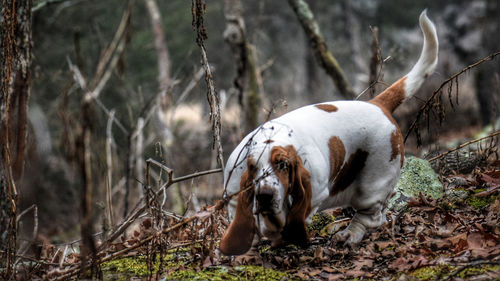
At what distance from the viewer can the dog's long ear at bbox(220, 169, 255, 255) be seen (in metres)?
2.83

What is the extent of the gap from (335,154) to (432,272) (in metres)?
1.01

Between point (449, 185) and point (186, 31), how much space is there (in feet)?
51.4

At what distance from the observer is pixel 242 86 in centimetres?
764

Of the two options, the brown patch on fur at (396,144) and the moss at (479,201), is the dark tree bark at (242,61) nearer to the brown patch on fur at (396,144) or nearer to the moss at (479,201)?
the moss at (479,201)

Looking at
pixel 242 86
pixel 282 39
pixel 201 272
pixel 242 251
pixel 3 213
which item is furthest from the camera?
pixel 282 39

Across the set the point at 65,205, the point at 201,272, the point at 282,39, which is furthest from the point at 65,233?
the point at 282,39

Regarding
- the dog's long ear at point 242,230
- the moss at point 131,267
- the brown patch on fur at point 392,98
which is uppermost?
the brown patch on fur at point 392,98

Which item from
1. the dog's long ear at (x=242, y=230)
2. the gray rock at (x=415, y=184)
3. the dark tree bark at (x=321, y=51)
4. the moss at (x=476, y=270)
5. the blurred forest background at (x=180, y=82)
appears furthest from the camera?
the dark tree bark at (x=321, y=51)

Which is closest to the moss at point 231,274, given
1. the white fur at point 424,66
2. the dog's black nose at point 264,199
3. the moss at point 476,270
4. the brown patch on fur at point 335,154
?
the dog's black nose at point 264,199

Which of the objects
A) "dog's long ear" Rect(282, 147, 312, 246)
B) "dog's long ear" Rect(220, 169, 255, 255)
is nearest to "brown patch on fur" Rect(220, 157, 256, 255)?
"dog's long ear" Rect(220, 169, 255, 255)

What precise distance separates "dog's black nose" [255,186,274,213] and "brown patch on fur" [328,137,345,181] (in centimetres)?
74

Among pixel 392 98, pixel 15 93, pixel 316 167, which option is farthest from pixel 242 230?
pixel 15 93

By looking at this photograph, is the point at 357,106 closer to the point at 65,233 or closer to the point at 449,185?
the point at 449,185

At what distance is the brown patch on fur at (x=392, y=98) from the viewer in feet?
12.7
